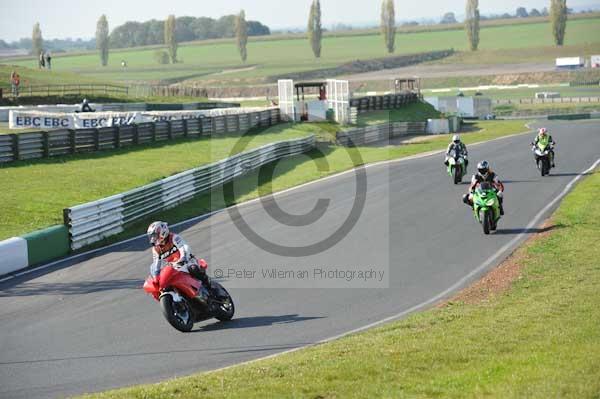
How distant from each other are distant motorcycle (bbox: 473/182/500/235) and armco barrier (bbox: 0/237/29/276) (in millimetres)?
10100

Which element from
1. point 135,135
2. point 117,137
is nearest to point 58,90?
point 135,135

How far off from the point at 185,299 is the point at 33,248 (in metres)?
7.32

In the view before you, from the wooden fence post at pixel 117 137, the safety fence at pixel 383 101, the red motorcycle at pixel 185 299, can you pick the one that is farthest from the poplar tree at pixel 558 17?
the red motorcycle at pixel 185 299

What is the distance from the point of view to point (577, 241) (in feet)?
66.9

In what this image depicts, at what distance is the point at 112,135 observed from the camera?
128ft

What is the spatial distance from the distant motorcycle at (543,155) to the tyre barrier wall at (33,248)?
17453 millimetres

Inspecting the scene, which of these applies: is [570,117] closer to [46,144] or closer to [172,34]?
[46,144]

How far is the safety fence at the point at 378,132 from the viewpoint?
166 feet

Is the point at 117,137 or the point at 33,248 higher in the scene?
the point at 117,137

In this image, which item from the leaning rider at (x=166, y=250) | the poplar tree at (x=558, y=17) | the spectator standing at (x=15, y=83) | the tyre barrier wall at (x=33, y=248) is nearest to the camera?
the leaning rider at (x=166, y=250)

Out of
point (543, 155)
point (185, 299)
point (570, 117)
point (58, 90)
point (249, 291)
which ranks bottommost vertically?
point (249, 291)

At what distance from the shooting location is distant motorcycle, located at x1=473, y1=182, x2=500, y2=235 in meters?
21.9

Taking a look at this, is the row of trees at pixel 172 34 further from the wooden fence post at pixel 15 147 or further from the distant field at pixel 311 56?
the wooden fence post at pixel 15 147

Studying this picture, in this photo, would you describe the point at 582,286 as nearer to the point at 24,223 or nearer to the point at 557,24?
the point at 24,223
